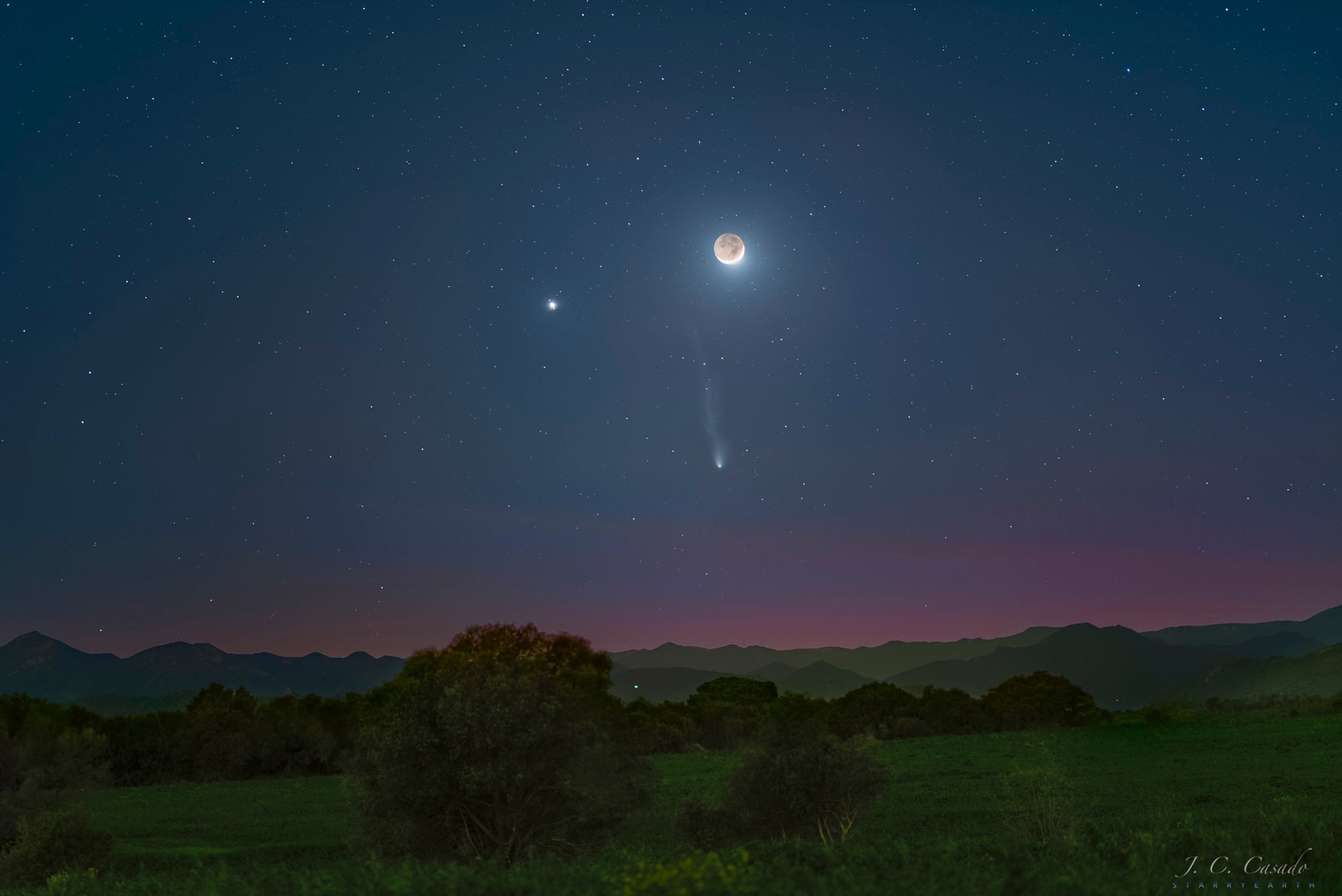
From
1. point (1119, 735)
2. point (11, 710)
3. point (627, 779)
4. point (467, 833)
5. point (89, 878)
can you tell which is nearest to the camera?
point (89, 878)

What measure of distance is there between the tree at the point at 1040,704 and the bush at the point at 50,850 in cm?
8933

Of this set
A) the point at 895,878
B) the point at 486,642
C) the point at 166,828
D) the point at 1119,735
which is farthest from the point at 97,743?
the point at 1119,735

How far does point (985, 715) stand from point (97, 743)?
275 ft

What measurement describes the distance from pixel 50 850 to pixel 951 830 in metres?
29.6

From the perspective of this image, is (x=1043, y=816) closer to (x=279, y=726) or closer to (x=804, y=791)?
(x=804, y=791)

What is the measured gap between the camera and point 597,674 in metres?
23.4

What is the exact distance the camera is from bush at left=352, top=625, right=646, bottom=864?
2023cm

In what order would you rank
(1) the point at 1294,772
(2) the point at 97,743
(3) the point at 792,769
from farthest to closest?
(2) the point at 97,743, (1) the point at 1294,772, (3) the point at 792,769

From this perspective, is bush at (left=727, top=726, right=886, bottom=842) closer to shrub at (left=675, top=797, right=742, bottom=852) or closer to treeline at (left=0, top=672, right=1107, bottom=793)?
shrub at (left=675, top=797, right=742, bottom=852)

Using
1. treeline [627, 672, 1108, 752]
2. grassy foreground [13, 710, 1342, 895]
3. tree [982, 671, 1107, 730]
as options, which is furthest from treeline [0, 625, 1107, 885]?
tree [982, 671, 1107, 730]

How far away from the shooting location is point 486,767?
19.9m

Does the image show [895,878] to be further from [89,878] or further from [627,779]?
[89,878]

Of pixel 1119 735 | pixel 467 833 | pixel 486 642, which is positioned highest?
pixel 486 642

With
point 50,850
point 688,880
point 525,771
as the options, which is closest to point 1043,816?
point 525,771
